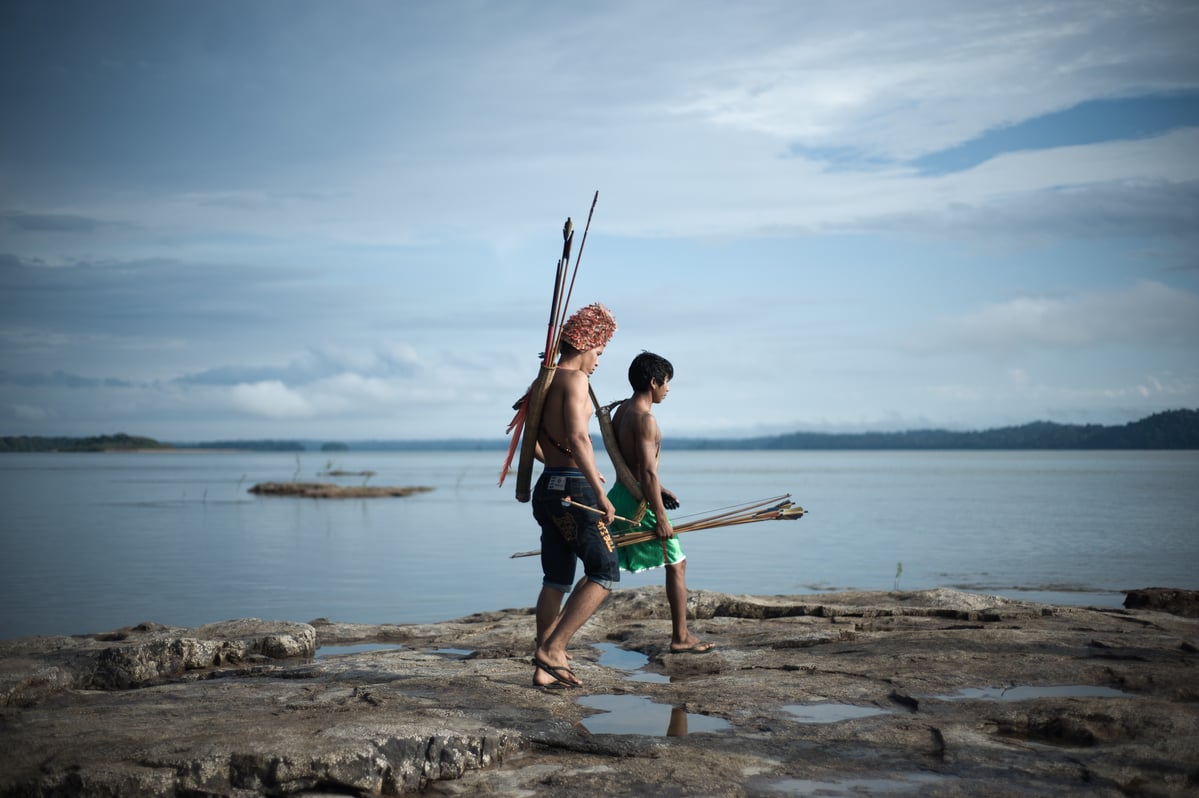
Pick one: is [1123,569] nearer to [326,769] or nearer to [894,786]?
[894,786]

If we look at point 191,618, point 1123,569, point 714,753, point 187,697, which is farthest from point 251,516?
point 714,753

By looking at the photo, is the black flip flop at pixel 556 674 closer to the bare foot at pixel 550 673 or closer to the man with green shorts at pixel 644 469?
the bare foot at pixel 550 673

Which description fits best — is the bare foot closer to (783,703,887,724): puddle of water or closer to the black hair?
(783,703,887,724): puddle of water

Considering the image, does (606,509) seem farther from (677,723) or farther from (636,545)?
(677,723)

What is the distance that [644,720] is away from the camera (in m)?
5.18

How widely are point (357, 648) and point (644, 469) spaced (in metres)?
3.44

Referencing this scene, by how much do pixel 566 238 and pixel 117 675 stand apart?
4.05 metres

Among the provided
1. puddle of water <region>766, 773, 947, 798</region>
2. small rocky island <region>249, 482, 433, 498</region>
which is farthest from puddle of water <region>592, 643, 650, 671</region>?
small rocky island <region>249, 482, 433, 498</region>

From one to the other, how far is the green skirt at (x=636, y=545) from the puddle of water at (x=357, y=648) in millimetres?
2423

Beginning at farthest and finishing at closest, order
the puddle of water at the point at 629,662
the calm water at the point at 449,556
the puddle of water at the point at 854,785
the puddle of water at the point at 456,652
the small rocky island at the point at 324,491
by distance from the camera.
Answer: the small rocky island at the point at 324,491
the calm water at the point at 449,556
the puddle of water at the point at 456,652
the puddle of water at the point at 629,662
the puddle of water at the point at 854,785

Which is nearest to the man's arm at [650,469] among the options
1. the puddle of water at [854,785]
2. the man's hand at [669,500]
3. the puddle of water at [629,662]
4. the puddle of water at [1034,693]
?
the man's hand at [669,500]

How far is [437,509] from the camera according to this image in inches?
1479

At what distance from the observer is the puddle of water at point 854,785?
3961 mm

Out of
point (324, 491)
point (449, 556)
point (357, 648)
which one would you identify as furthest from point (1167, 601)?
point (324, 491)
